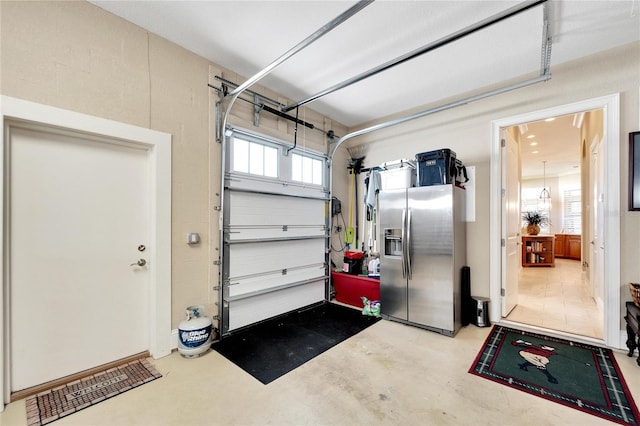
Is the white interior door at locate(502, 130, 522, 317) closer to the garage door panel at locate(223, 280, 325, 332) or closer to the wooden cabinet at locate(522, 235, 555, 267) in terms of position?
the garage door panel at locate(223, 280, 325, 332)

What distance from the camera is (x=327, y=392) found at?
7.14 feet

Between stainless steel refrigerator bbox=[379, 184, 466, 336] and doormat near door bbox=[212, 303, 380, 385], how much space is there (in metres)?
0.57

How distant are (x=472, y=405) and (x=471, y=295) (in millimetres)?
2002

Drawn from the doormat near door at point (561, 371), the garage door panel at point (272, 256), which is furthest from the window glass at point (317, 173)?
the doormat near door at point (561, 371)

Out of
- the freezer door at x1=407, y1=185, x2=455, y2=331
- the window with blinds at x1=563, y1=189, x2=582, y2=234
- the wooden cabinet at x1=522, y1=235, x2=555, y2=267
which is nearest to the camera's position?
the freezer door at x1=407, y1=185, x2=455, y2=331

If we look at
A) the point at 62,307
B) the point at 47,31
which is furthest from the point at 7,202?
the point at 47,31

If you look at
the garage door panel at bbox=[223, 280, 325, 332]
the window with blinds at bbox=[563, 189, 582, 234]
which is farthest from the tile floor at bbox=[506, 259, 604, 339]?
the window with blinds at bbox=[563, 189, 582, 234]

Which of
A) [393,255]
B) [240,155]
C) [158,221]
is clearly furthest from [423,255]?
[158,221]

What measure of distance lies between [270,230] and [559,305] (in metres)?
4.76

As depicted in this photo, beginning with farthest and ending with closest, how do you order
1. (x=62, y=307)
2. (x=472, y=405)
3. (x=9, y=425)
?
(x=62, y=307)
(x=472, y=405)
(x=9, y=425)

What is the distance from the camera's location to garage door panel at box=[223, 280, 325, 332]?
3.37 metres

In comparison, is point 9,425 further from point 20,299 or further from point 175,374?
point 175,374

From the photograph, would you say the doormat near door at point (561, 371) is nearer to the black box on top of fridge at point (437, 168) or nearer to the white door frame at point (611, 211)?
the white door frame at point (611, 211)

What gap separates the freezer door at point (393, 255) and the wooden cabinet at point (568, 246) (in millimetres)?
9602
